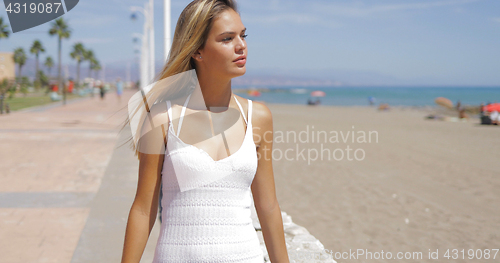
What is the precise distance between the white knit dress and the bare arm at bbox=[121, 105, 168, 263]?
1.1 inches

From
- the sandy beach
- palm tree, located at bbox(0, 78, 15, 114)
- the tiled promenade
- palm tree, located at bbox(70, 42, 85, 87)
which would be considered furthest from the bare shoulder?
palm tree, located at bbox(70, 42, 85, 87)

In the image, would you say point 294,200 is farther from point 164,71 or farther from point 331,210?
point 164,71

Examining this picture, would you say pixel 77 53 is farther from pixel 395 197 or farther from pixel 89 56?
pixel 395 197

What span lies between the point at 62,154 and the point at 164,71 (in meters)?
9.01

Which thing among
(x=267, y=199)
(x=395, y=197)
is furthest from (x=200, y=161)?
(x=395, y=197)

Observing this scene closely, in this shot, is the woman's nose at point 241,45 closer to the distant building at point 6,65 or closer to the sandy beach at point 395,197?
the sandy beach at point 395,197

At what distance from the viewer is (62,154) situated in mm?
9641

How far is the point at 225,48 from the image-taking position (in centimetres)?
142

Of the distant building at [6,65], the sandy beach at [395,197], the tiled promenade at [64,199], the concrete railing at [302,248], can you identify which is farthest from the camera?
the distant building at [6,65]

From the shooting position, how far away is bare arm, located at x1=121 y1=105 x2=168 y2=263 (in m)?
1.38

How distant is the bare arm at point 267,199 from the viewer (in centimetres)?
159

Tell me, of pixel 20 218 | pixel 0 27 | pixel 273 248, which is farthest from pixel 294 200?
pixel 0 27

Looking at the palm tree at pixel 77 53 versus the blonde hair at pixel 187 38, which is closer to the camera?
the blonde hair at pixel 187 38

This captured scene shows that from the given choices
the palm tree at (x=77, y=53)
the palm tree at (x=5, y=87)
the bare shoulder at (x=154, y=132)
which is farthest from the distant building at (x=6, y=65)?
the palm tree at (x=77, y=53)
